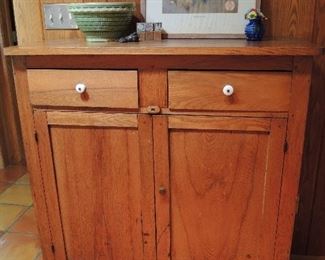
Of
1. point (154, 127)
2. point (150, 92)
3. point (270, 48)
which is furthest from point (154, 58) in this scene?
point (270, 48)

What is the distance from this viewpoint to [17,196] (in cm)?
215

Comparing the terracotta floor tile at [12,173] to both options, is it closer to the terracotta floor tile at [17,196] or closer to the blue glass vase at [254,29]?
the terracotta floor tile at [17,196]

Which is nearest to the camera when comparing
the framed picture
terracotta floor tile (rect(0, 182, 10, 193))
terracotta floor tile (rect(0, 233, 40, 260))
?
the framed picture

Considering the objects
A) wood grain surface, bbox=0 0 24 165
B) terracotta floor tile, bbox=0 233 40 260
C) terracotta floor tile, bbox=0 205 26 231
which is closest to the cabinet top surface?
terracotta floor tile, bbox=0 233 40 260

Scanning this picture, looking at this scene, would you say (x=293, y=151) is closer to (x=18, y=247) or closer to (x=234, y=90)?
(x=234, y=90)

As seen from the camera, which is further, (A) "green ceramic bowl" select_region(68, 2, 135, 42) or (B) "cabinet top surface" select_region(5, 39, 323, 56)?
(A) "green ceramic bowl" select_region(68, 2, 135, 42)

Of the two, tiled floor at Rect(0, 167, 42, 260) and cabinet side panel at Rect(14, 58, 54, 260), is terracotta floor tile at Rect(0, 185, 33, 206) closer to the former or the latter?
tiled floor at Rect(0, 167, 42, 260)

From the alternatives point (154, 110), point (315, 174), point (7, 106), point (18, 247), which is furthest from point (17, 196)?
point (315, 174)

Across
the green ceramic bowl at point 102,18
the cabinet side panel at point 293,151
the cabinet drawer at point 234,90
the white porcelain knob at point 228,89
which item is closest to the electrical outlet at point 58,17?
the green ceramic bowl at point 102,18

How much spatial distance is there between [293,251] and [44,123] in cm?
121

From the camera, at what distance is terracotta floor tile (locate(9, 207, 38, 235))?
1.82 m

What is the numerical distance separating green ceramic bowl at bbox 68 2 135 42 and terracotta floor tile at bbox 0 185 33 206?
1280 mm

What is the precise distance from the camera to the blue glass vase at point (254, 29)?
3.77 ft

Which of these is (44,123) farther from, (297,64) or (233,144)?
(297,64)
